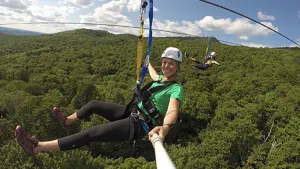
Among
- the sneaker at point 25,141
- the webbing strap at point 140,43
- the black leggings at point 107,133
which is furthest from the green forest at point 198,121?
the sneaker at point 25,141

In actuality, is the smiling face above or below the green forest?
above

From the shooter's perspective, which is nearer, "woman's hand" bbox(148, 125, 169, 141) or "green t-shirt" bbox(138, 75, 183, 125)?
"woman's hand" bbox(148, 125, 169, 141)

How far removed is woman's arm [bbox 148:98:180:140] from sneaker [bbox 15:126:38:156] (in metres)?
1.79

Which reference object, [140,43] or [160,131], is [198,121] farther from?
[160,131]

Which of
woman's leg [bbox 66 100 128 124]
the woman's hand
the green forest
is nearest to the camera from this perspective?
the woman's hand

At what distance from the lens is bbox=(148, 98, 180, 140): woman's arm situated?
2.64 meters

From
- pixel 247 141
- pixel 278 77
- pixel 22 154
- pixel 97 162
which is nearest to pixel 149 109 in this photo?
pixel 22 154

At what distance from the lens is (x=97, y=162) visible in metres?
18.9

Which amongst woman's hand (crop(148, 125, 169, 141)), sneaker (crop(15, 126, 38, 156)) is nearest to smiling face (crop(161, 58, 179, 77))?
woman's hand (crop(148, 125, 169, 141))

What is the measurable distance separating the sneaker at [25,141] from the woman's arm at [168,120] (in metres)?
1.79

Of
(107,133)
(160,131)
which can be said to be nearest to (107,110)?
(107,133)

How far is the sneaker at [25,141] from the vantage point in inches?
Result: 131

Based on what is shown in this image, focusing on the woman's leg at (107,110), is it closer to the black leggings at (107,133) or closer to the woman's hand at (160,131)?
the black leggings at (107,133)

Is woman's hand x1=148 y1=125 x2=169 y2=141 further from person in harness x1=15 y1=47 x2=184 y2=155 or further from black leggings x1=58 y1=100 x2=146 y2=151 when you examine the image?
black leggings x1=58 y1=100 x2=146 y2=151
